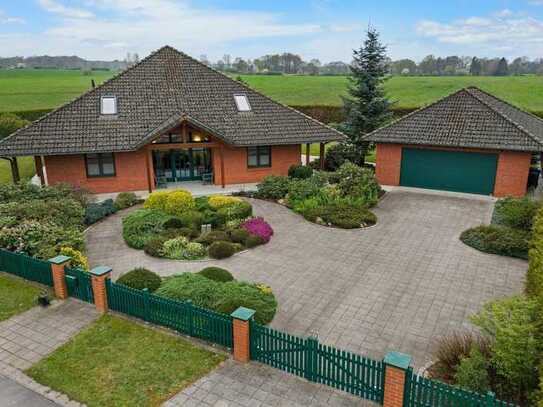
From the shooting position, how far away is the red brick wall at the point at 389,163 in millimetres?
25359

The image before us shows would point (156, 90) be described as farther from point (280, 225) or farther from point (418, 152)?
point (418, 152)

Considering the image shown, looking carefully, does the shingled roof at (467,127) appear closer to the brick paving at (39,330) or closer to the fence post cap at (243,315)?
the fence post cap at (243,315)

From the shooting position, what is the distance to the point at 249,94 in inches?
1078

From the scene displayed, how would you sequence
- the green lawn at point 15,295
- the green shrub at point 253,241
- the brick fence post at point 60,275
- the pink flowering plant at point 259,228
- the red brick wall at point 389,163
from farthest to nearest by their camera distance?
1. the red brick wall at point 389,163
2. the pink flowering plant at point 259,228
3. the green shrub at point 253,241
4. the brick fence post at point 60,275
5. the green lawn at point 15,295

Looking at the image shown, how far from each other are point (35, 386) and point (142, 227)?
9.04 m

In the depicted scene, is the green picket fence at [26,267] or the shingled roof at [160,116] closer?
the green picket fence at [26,267]

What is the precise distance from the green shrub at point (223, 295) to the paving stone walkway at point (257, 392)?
1849 millimetres

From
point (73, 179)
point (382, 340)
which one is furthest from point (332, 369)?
point (73, 179)

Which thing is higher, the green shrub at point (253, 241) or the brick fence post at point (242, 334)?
the brick fence post at point (242, 334)

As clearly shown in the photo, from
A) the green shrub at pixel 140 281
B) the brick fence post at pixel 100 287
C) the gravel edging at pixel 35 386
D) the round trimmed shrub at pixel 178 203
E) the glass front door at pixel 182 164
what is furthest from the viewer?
the glass front door at pixel 182 164

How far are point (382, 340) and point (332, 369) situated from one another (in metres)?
2.41

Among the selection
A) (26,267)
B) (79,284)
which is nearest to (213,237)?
(79,284)

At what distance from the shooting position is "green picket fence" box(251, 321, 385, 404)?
26.8ft

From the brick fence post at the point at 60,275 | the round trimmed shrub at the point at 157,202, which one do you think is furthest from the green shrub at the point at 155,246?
the brick fence post at the point at 60,275
